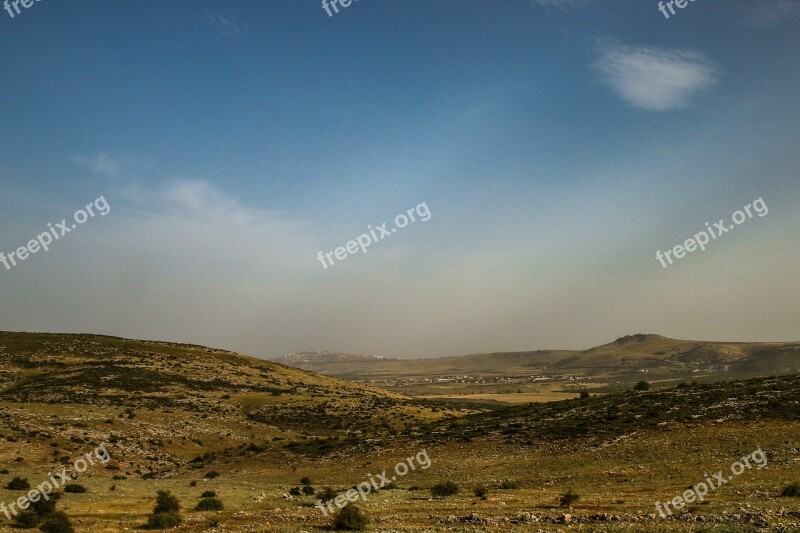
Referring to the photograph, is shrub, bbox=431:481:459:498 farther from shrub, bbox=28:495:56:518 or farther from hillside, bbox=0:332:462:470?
hillside, bbox=0:332:462:470

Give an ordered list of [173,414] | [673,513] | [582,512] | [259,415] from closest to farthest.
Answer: [673,513], [582,512], [173,414], [259,415]

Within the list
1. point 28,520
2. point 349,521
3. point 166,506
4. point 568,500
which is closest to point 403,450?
point 568,500

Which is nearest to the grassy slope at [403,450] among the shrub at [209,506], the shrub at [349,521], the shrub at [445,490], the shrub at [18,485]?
the shrub at [209,506]

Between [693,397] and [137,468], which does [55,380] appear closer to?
[137,468]

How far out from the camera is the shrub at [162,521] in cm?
2177

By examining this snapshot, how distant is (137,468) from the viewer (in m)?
50.2

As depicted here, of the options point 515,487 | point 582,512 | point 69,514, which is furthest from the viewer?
point 515,487

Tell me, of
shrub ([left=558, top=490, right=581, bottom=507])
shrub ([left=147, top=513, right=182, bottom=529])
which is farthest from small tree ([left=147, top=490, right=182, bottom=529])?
shrub ([left=558, top=490, right=581, bottom=507])

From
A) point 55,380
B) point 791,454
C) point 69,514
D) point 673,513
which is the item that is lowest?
point 791,454

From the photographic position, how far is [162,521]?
71.8ft

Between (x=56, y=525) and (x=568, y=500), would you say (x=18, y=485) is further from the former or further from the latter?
(x=568, y=500)

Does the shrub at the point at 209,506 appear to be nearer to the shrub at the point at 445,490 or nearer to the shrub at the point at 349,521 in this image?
the shrub at the point at 349,521

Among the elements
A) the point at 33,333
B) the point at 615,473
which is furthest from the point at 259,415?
the point at 33,333

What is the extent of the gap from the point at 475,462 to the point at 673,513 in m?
21.9
